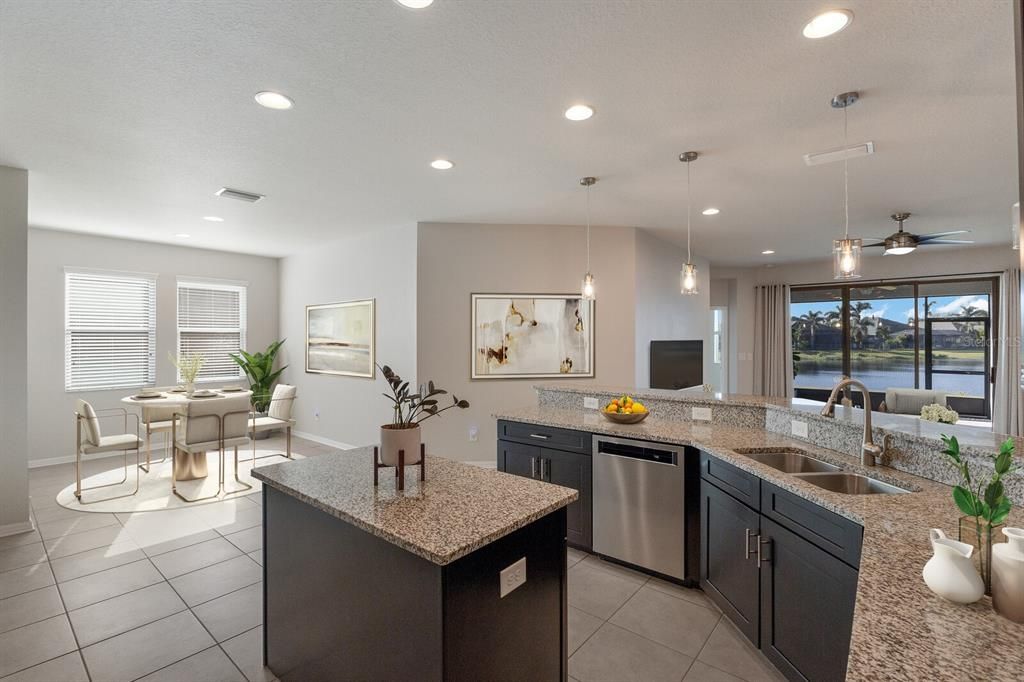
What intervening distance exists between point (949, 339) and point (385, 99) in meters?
8.22

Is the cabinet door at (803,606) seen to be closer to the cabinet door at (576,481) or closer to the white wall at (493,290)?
the cabinet door at (576,481)

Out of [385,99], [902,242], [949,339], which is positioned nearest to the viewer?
[385,99]

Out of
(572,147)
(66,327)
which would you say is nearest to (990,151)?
(572,147)

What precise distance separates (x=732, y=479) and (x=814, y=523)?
55cm

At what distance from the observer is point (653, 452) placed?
2797 mm

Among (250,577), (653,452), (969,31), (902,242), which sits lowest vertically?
(250,577)

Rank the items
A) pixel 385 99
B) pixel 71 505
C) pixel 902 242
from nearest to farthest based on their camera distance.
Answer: pixel 385 99, pixel 71 505, pixel 902 242

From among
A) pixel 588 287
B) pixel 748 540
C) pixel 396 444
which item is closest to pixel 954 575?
pixel 748 540

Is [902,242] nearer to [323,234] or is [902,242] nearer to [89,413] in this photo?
[323,234]

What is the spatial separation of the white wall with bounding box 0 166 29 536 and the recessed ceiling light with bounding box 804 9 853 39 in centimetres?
503

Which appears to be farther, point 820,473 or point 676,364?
point 676,364

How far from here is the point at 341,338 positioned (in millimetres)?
6129

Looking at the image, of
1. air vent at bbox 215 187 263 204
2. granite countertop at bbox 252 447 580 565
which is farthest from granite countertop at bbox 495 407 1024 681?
air vent at bbox 215 187 263 204

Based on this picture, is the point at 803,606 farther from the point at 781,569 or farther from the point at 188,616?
the point at 188,616
